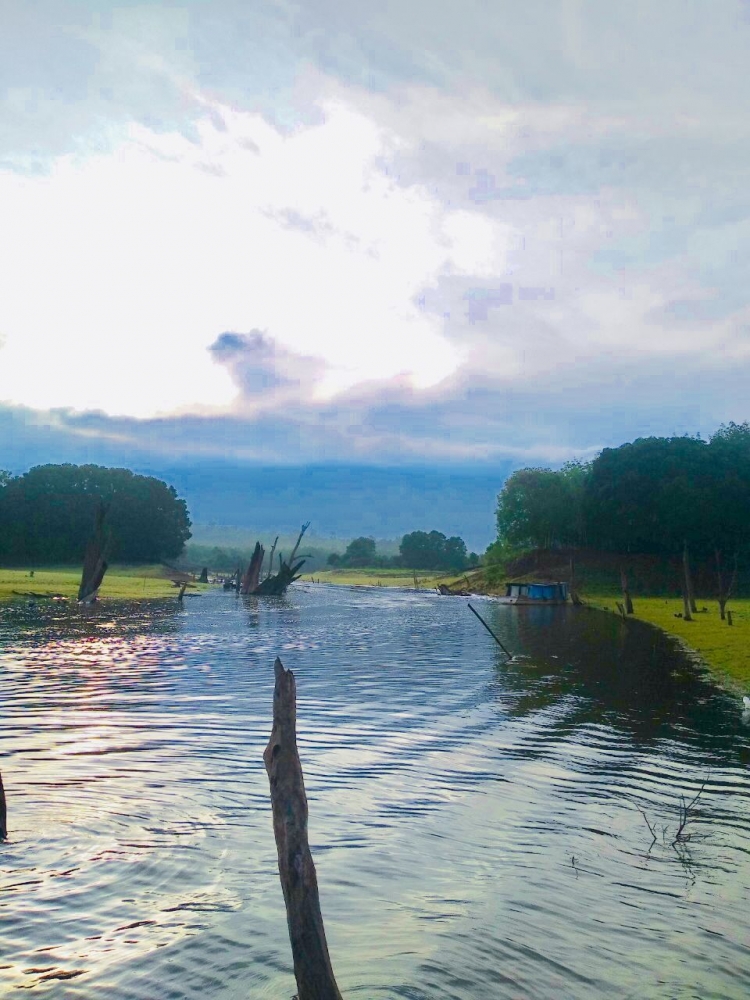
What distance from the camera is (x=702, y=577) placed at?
10744cm

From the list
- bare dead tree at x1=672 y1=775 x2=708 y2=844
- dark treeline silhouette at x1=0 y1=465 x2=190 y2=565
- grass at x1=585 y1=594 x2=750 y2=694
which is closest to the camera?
bare dead tree at x1=672 y1=775 x2=708 y2=844

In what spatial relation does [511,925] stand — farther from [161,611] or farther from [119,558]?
[119,558]

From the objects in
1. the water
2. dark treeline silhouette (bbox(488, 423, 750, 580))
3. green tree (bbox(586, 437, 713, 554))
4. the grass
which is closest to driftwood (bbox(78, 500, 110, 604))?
the water

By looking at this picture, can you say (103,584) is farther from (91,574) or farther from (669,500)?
(669,500)

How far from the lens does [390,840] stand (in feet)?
49.5

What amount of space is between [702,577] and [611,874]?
101 metres

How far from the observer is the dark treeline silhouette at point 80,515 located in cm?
14538

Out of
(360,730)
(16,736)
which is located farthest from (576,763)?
(16,736)

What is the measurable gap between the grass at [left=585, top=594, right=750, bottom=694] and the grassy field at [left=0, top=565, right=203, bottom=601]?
51.5m

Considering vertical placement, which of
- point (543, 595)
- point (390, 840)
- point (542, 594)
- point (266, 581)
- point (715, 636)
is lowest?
point (390, 840)

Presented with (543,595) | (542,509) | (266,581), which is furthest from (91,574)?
(542,509)

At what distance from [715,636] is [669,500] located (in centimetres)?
6134

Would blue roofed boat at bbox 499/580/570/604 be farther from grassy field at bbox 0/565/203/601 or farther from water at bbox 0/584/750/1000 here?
water at bbox 0/584/750/1000

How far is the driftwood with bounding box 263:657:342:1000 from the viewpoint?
8492 millimetres
